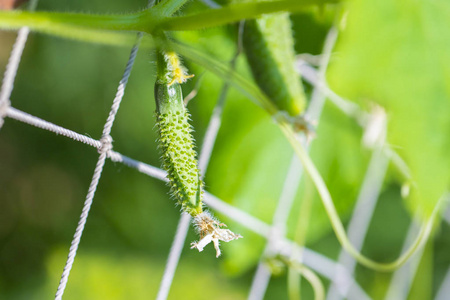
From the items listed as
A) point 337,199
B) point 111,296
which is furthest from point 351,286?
point 111,296

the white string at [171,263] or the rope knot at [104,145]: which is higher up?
the rope knot at [104,145]

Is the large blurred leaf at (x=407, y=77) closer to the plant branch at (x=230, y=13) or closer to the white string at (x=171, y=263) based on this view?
the plant branch at (x=230, y=13)

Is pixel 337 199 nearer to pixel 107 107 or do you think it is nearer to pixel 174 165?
pixel 174 165

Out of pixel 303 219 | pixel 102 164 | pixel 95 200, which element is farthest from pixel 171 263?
pixel 95 200

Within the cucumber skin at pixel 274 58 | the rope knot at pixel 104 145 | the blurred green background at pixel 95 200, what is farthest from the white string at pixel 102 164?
the blurred green background at pixel 95 200

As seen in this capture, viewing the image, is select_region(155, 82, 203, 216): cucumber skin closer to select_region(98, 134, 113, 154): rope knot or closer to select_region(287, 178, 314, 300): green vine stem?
select_region(98, 134, 113, 154): rope knot

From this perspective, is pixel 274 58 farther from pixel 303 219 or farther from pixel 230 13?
pixel 303 219

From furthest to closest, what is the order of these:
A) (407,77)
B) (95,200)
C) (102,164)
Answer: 1. (95,200)
2. (102,164)
3. (407,77)

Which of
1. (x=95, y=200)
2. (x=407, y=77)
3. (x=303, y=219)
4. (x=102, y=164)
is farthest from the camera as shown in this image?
(x=95, y=200)
